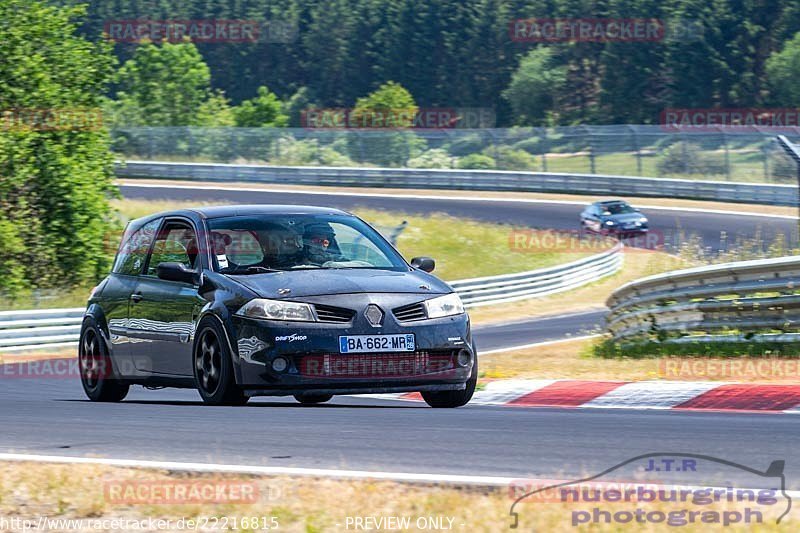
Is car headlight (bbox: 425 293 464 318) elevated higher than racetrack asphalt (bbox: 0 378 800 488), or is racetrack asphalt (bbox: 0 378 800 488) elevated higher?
car headlight (bbox: 425 293 464 318)

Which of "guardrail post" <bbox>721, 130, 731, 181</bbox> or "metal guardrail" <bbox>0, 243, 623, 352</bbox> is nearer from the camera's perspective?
"metal guardrail" <bbox>0, 243, 623, 352</bbox>

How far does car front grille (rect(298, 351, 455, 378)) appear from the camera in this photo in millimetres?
8445

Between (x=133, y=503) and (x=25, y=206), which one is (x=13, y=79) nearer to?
(x=25, y=206)

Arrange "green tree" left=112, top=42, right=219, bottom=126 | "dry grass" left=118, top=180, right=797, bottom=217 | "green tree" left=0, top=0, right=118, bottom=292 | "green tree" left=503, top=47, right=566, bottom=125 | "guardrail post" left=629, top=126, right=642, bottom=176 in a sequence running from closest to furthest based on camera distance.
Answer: "green tree" left=0, top=0, right=118, bottom=292, "dry grass" left=118, top=180, right=797, bottom=217, "guardrail post" left=629, top=126, right=642, bottom=176, "green tree" left=112, top=42, right=219, bottom=126, "green tree" left=503, top=47, right=566, bottom=125

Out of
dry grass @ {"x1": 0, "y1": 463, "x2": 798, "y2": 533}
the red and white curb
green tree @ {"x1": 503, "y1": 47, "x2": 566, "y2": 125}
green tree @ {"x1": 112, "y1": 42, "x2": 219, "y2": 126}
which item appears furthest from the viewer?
green tree @ {"x1": 503, "y1": 47, "x2": 566, "y2": 125}

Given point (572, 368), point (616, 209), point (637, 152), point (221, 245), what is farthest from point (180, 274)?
point (637, 152)

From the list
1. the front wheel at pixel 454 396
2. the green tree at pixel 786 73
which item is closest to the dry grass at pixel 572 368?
the front wheel at pixel 454 396

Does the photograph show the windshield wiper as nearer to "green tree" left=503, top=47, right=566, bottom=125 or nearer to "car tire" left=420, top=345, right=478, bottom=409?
"car tire" left=420, top=345, right=478, bottom=409

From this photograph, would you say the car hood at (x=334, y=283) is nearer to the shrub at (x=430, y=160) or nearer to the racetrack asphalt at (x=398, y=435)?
the racetrack asphalt at (x=398, y=435)

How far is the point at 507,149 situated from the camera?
55.6 meters

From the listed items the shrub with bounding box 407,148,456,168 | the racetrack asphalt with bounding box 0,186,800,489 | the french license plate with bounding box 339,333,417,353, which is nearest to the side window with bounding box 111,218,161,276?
the racetrack asphalt with bounding box 0,186,800,489

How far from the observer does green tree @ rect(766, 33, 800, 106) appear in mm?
86188

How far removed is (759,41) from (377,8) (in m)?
40.3

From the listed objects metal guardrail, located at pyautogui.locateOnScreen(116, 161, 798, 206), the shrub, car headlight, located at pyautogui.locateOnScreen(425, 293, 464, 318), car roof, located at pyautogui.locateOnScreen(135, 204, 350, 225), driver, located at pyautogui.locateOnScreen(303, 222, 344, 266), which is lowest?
metal guardrail, located at pyautogui.locateOnScreen(116, 161, 798, 206)
